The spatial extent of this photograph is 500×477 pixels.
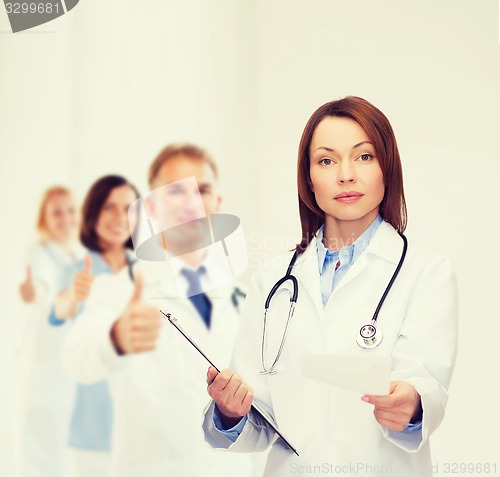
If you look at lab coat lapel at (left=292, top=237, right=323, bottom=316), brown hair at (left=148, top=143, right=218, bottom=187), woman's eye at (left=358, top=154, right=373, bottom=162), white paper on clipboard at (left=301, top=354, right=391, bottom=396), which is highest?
woman's eye at (left=358, top=154, right=373, bottom=162)

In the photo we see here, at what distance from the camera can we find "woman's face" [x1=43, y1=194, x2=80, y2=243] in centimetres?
228

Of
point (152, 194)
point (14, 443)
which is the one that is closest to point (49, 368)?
point (14, 443)

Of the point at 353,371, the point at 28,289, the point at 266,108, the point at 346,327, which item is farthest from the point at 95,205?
the point at 353,371

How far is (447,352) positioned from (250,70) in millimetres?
1044

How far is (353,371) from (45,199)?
1498 millimetres

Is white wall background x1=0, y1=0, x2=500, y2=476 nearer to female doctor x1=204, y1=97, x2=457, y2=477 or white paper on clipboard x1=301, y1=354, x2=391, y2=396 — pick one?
female doctor x1=204, y1=97, x2=457, y2=477

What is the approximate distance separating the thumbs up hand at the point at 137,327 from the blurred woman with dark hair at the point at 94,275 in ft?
0.36

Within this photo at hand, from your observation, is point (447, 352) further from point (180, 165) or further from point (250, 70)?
point (180, 165)

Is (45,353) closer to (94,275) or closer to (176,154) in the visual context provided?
(94,275)

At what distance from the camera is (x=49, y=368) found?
2.20 meters

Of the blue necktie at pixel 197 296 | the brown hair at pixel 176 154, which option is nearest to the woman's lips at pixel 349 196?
the blue necktie at pixel 197 296

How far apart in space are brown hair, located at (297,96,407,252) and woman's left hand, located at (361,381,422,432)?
1.13ft

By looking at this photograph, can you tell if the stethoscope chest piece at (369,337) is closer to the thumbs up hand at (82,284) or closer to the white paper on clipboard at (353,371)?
the white paper on clipboard at (353,371)

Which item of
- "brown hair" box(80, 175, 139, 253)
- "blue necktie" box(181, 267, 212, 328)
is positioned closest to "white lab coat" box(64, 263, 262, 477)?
Answer: "blue necktie" box(181, 267, 212, 328)
